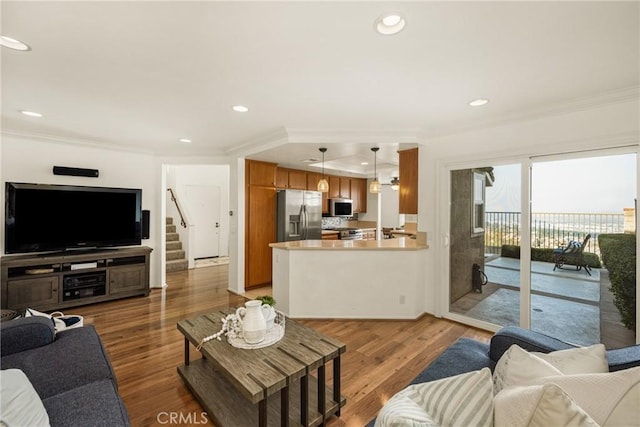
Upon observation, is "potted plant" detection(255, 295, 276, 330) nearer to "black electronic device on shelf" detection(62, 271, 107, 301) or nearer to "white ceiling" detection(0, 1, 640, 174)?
"white ceiling" detection(0, 1, 640, 174)

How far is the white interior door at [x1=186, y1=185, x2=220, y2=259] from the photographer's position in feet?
24.3

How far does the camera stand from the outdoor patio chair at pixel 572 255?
2.68 meters

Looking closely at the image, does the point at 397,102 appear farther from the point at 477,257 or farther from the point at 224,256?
the point at 224,256

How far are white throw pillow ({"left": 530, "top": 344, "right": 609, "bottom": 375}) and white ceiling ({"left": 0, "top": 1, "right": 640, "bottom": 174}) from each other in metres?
1.61

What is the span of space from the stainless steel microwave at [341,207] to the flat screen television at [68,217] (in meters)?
3.98

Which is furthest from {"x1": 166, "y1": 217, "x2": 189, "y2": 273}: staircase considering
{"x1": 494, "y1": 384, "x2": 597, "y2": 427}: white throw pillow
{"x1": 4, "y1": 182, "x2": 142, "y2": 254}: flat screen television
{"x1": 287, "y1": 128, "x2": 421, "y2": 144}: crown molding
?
{"x1": 494, "y1": 384, "x2": 597, "y2": 427}: white throw pillow

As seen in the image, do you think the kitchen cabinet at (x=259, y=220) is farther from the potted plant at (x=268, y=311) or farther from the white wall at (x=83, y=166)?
the potted plant at (x=268, y=311)

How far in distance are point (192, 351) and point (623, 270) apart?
157 inches

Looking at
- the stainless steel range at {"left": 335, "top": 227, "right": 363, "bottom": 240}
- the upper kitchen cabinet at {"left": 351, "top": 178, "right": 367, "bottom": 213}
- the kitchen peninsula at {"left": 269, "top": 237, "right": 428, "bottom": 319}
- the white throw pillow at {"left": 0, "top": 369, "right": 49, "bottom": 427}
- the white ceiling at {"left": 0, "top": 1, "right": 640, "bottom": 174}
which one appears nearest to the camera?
the white throw pillow at {"left": 0, "top": 369, "right": 49, "bottom": 427}

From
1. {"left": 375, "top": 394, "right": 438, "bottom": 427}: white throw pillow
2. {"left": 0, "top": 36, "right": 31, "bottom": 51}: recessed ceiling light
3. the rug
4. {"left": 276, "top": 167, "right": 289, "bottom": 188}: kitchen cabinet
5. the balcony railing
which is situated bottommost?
the rug

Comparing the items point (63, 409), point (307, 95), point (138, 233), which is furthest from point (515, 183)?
point (138, 233)

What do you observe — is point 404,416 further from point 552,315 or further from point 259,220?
point 259,220

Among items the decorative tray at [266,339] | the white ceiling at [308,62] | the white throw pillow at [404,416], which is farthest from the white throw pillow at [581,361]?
the white ceiling at [308,62]

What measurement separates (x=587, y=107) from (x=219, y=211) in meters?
7.56
